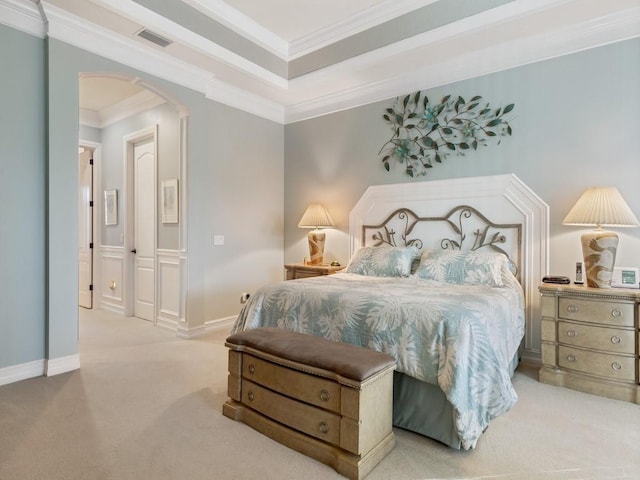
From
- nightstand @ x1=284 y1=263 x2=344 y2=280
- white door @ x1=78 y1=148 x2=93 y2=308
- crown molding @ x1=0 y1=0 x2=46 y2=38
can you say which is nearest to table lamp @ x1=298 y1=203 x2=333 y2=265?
nightstand @ x1=284 y1=263 x2=344 y2=280

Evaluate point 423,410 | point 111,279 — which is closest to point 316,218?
point 423,410

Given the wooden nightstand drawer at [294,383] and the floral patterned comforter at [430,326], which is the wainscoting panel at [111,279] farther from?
the wooden nightstand drawer at [294,383]

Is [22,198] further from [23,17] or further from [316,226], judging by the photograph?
[316,226]

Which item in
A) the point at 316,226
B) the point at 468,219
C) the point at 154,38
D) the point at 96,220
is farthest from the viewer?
the point at 96,220

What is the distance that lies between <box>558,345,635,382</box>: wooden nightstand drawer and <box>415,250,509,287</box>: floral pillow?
0.69 m

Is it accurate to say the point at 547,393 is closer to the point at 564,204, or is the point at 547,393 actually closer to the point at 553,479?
the point at 553,479

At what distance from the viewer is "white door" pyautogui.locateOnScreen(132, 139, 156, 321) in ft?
16.0

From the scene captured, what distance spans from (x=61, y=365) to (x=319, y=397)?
2443mm

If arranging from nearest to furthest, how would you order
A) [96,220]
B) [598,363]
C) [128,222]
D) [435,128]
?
[598,363]
[435,128]
[128,222]
[96,220]

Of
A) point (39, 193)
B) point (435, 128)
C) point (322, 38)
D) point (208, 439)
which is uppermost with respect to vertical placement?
point (322, 38)

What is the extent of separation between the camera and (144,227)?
502 cm

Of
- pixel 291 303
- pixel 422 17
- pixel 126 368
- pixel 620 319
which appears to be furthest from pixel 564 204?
pixel 126 368

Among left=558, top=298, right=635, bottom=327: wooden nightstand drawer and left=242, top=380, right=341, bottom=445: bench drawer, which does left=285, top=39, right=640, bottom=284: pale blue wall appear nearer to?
left=558, top=298, right=635, bottom=327: wooden nightstand drawer

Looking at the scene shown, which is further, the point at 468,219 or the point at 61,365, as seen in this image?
the point at 468,219
